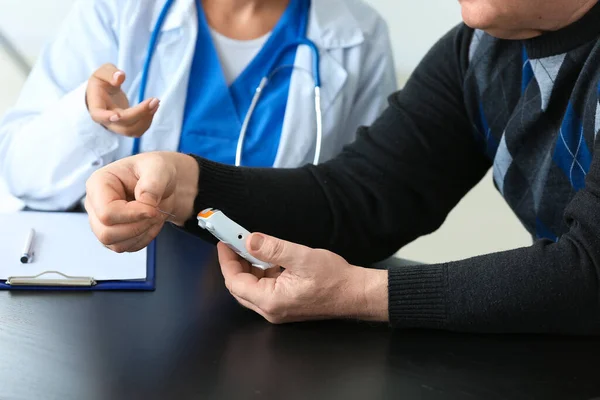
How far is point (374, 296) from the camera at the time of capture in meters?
0.77

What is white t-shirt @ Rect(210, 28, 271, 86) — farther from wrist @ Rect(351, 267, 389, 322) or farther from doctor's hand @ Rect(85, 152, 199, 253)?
wrist @ Rect(351, 267, 389, 322)

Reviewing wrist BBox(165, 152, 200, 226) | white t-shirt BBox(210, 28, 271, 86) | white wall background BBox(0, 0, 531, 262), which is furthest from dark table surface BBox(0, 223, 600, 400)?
white wall background BBox(0, 0, 531, 262)

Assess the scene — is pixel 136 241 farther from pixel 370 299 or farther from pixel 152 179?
pixel 370 299

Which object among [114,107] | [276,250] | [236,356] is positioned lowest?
[236,356]

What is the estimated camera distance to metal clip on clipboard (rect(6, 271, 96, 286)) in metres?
0.82

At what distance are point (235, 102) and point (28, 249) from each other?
59 centimetres

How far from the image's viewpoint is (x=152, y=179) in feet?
2.69

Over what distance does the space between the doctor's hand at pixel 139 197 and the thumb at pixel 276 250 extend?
11cm

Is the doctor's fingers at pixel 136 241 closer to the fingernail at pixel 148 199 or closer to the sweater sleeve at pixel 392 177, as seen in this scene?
the fingernail at pixel 148 199

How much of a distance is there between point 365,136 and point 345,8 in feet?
1.58

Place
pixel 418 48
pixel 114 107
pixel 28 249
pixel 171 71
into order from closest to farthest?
pixel 28 249, pixel 114 107, pixel 171 71, pixel 418 48

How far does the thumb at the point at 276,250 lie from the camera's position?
753 mm

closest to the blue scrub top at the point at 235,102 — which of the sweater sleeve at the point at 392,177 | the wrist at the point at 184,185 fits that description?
the sweater sleeve at the point at 392,177

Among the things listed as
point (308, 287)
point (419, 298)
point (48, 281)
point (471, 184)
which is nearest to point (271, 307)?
point (308, 287)
